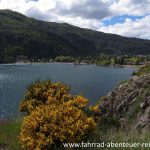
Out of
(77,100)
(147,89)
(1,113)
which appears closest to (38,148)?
(77,100)

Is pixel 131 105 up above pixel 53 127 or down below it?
above

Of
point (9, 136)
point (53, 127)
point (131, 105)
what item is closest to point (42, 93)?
point (9, 136)

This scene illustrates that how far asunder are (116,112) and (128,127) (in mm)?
2940

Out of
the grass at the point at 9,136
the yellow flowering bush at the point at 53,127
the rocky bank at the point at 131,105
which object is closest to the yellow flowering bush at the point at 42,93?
the grass at the point at 9,136

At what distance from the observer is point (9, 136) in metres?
21.2

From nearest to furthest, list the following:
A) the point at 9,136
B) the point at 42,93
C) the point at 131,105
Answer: the point at 9,136 < the point at 131,105 < the point at 42,93

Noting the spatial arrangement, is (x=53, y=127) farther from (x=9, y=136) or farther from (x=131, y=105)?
(x=131, y=105)

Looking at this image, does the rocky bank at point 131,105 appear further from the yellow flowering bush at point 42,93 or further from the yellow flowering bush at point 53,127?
the yellow flowering bush at point 53,127

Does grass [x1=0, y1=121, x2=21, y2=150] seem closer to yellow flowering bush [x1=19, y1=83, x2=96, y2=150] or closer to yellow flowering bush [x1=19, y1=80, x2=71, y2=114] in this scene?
yellow flowering bush [x1=19, y1=80, x2=71, y2=114]

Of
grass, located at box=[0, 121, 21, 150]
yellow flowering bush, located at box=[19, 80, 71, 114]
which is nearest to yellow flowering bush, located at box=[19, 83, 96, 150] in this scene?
grass, located at box=[0, 121, 21, 150]

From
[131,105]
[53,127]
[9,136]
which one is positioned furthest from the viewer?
[131,105]

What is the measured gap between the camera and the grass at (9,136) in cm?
1909

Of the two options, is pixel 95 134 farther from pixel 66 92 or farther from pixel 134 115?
pixel 66 92

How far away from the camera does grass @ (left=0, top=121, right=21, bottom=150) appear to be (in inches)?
751
